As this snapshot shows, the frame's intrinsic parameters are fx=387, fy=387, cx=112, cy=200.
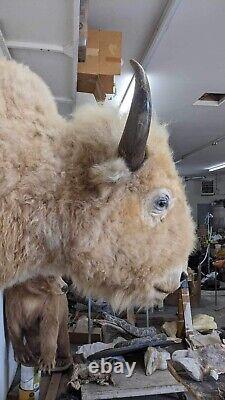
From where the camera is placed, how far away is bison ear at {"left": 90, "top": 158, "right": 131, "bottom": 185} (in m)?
0.93

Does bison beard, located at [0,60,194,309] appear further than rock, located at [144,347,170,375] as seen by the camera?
No

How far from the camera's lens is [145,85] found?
851mm

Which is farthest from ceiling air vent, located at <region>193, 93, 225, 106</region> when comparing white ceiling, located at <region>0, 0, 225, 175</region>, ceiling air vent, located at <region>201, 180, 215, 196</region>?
ceiling air vent, located at <region>201, 180, 215, 196</region>

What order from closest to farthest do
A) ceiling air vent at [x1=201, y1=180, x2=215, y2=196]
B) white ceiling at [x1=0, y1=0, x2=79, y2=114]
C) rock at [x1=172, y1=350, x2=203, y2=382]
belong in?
white ceiling at [x1=0, y1=0, x2=79, y2=114] < rock at [x1=172, y1=350, x2=203, y2=382] < ceiling air vent at [x1=201, y1=180, x2=215, y2=196]

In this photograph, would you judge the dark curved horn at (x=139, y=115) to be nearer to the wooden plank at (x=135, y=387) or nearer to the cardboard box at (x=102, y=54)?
the cardboard box at (x=102, y=54)

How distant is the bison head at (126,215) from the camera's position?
38.6 inches

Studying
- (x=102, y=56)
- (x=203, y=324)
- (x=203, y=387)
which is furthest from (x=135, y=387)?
(x=102, y=56)

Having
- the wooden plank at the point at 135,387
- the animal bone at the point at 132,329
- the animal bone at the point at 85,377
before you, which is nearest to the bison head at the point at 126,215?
the wooden plank at the point at 135,387

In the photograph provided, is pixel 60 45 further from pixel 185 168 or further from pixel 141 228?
pixel 185 168

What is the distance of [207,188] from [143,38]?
12.3 meters

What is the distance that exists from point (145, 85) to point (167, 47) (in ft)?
7.64

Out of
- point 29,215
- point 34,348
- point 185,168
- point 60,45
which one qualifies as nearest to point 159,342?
point 34,348

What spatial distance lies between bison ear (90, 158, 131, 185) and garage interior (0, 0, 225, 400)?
3cm

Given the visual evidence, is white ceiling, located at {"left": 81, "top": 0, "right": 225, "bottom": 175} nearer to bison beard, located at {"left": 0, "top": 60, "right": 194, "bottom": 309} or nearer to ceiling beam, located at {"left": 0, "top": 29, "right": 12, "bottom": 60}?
ceiling beam, located at {"left": 0, "top": 29, "right": 12, "bottom": 60}
